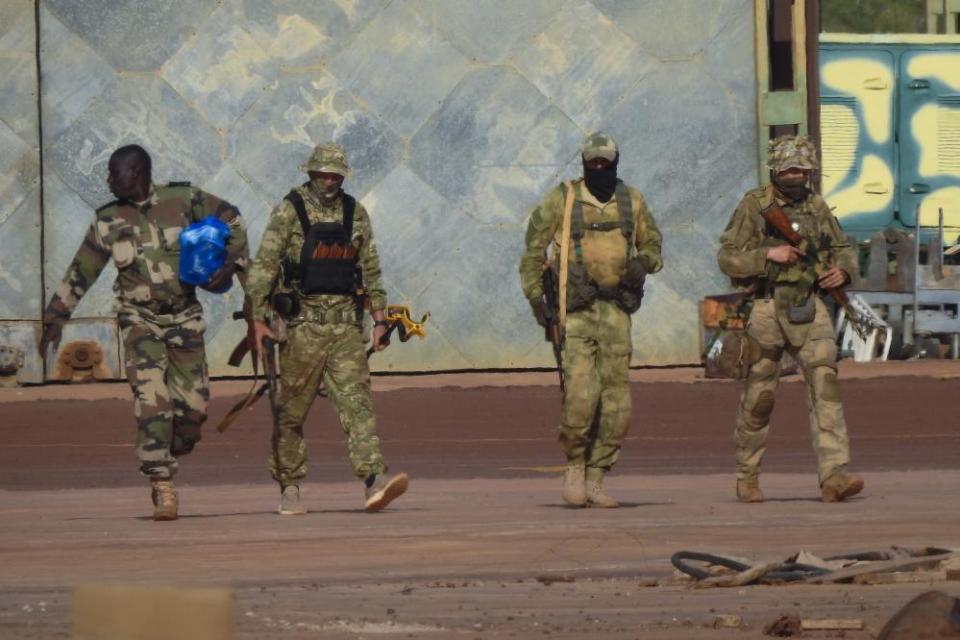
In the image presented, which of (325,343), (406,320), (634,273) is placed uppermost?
(634,273)

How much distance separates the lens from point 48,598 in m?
9.12

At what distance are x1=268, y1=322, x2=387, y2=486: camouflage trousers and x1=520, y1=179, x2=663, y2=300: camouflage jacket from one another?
1.06 meters

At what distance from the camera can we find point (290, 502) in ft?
42.9

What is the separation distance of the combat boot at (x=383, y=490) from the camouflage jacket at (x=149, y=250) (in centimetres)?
135

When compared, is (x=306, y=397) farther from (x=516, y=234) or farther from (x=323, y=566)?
(x=516, y=234)

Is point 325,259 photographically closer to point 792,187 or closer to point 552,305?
point 552,305

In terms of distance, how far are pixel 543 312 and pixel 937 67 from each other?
15.9m

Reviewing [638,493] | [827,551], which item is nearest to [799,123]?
[638,493]

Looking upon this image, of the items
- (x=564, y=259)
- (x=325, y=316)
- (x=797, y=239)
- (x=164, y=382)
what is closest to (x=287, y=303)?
(x=325, y=316)

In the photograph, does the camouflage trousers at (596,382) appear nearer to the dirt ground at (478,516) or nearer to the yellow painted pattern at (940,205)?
the dirt ground at (478,516)

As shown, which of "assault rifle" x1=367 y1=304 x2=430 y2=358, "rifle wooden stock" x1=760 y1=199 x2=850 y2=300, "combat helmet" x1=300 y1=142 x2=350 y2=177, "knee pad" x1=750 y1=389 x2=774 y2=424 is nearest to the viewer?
"combat helmet" x1=300 y1=142 x2=350 y2=177

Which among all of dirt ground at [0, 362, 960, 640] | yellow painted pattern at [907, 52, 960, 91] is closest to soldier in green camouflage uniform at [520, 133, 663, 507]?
dirt ground at [0, 362, 960, 640]

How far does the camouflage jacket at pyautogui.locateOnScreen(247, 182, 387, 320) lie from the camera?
12.8 m

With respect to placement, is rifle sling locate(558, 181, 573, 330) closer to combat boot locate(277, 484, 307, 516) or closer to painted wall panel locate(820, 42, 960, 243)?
combat boot locate(277, 484, 307, 516)
